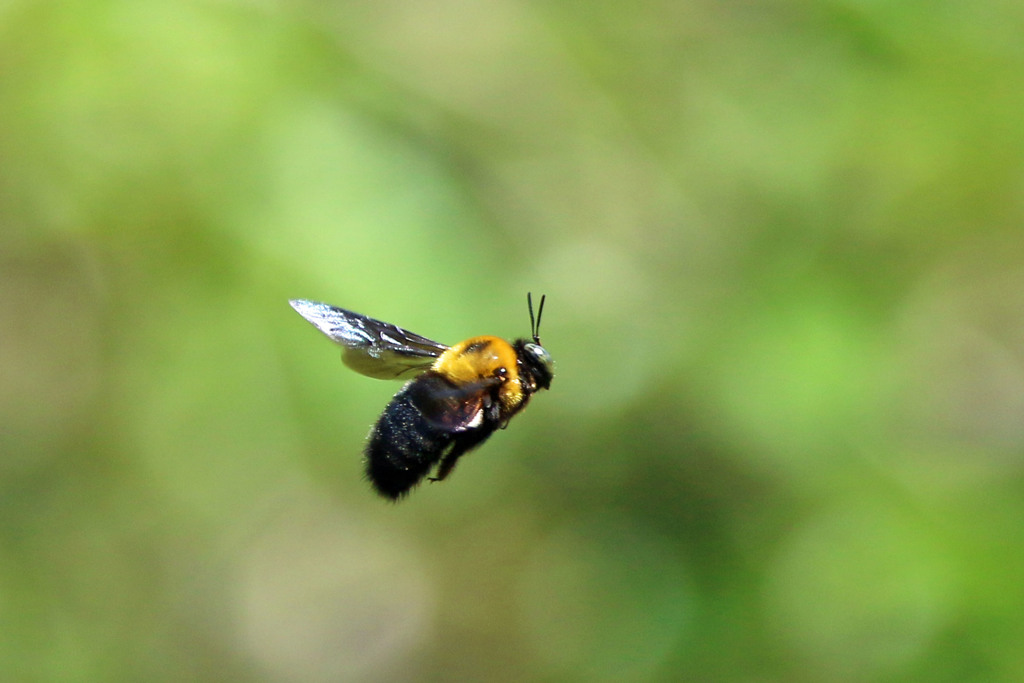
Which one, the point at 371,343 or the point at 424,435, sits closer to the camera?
the point at 424,435

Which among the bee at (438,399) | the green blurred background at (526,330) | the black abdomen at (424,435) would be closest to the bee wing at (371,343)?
the bee at (438,399)

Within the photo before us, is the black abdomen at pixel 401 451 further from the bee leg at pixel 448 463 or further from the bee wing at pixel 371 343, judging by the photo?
the bee wing at pixel 371 343

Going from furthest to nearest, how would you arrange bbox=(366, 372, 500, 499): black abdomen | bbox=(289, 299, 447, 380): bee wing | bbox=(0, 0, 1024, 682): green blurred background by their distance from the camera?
bbox=(0, 0, 1024, 682): green blurred background, bbox=(289, 299, 447, 380): bee wing, bbox=(366, 372, 500, 499): black abdomen

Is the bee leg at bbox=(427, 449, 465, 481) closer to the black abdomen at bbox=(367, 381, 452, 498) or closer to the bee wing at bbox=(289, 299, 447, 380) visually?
the black abdomen at bbox=(367, 381, 452, 498)

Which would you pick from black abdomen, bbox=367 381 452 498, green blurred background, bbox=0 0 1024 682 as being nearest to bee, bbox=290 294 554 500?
black abdomen, bbox=367 381 452 498

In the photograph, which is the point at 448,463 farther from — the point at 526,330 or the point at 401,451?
the point at 526,330

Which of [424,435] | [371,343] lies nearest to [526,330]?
[371,343]
